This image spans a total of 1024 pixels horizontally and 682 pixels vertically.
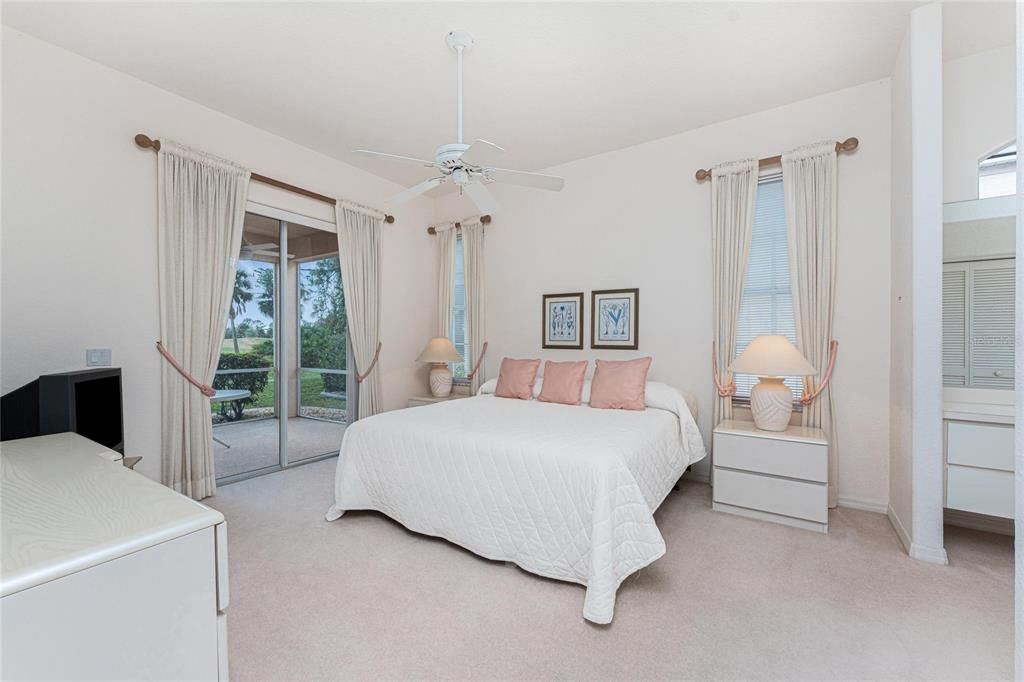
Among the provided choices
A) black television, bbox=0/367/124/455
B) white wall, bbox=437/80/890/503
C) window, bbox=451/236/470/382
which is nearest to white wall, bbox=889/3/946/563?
white wall, bbox=437/80/890/503

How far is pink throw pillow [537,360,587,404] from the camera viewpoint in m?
3.50

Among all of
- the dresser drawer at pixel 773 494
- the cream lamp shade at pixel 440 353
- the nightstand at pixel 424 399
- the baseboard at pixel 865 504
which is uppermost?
the cream lamp shade at pixel 440 353

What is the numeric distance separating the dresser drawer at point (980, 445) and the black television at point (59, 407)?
4.22 metres

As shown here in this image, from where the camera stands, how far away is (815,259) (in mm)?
3062

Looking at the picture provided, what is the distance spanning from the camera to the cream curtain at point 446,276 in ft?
16.3

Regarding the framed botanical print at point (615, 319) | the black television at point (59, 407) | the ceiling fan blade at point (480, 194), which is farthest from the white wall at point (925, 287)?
the black television at point (59, 407)

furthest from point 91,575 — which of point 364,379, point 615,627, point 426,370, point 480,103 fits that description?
point 426,370

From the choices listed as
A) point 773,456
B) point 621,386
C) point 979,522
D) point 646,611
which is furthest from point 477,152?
point 979,522

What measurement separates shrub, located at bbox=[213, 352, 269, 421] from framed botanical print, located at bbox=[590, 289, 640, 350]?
9.63 feet

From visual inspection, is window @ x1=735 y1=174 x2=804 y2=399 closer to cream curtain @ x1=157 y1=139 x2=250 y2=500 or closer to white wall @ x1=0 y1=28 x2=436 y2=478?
cream curtain @ x1=157 y1=139 x2=250 y2=500

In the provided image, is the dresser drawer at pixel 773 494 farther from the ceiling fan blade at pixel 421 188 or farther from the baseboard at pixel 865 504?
the ceiling fan blade at pixel 421 188

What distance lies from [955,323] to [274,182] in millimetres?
4820

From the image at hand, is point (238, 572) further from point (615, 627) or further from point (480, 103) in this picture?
point (480, 103)

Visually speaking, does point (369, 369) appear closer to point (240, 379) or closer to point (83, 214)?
point (240, 379)
